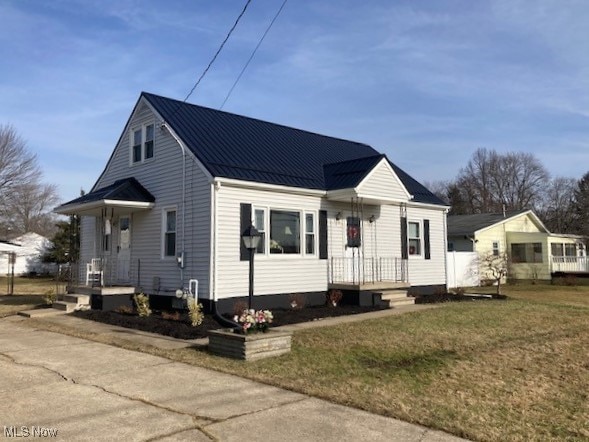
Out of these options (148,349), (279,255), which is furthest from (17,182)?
(148,349)

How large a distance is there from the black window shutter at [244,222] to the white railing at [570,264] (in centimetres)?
2526

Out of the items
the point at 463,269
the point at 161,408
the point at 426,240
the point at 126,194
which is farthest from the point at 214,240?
the point at 463,269

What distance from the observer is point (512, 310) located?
13.6m

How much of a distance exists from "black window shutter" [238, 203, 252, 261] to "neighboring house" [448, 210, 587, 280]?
1988cm

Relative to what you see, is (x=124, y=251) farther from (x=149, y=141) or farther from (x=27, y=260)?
(x=27, y=260)

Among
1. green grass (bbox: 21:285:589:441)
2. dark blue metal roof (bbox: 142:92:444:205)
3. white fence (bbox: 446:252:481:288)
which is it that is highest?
dark blue metal roof (bbox: 142:92:444:205)

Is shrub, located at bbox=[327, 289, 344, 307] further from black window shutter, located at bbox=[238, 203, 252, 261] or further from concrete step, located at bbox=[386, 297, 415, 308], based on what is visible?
black window shutter, located at bbox=[238, 203, 252, 261]

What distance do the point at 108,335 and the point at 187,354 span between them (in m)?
2.79

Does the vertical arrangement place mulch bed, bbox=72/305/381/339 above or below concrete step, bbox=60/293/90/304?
below

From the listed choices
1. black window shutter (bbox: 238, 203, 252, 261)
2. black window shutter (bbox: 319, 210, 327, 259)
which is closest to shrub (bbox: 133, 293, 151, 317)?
black window shutter (bbox: 238, 203, 252, 261)

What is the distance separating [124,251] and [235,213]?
15.3ft

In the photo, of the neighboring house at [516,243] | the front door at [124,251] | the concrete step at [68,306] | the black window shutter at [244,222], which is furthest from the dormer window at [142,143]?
the neighboring house at [516,243]

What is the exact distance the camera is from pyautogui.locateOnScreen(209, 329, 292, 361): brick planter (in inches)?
297

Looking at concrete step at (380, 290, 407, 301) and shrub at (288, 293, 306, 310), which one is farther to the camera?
concrete step at (380, 290, 407, 301)
